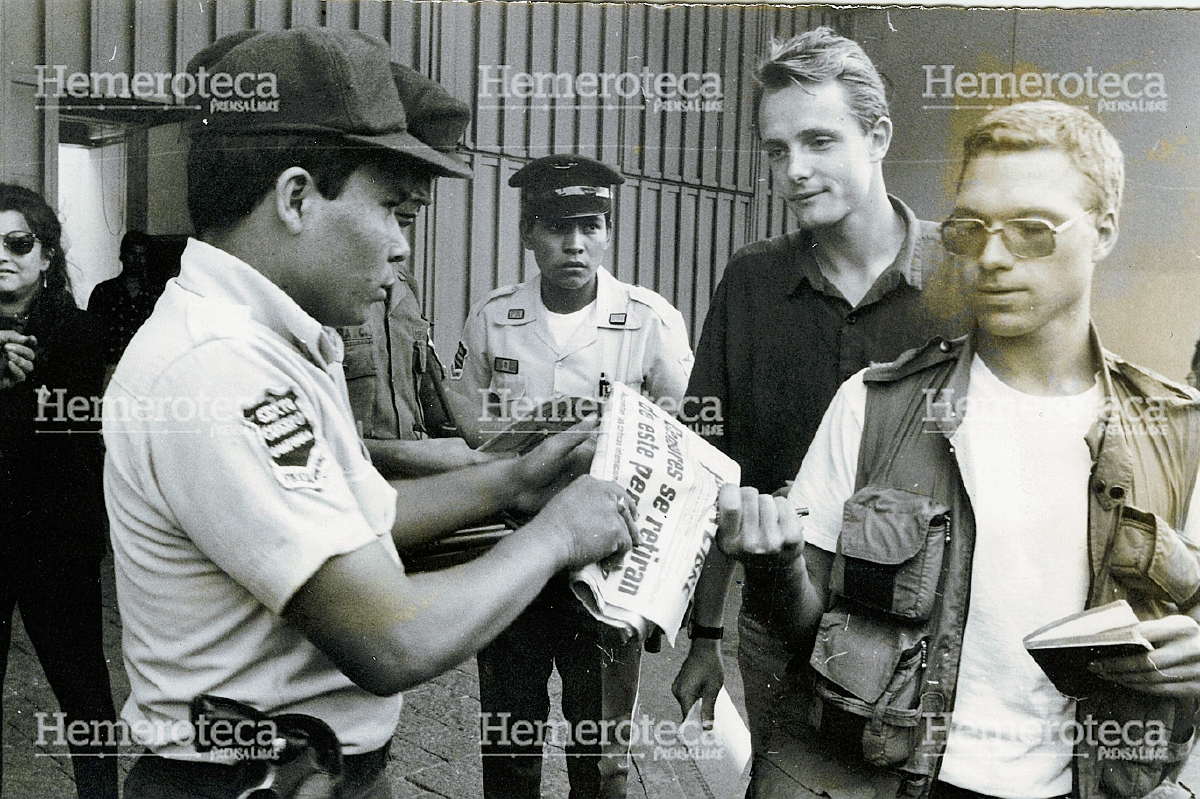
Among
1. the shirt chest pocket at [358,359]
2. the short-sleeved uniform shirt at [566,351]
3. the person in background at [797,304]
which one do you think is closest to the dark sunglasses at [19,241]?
the shirt chest pocket at [358,359]

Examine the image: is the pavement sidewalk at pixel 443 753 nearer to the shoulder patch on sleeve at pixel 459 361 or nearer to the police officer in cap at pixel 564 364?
the police officer in cap at pixel 564 364

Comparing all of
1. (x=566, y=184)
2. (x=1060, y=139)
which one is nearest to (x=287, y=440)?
(x=566, y=184)

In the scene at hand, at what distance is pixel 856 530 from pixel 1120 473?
0.66 meters

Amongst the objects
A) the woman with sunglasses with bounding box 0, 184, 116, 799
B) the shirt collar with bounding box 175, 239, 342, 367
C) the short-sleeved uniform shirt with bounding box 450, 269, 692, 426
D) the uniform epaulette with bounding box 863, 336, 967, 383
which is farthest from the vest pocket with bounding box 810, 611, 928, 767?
the woman with sunglasses with bounding box 0, 184, 116, 799

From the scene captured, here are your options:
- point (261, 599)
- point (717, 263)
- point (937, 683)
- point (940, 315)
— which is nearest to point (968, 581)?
point (937, 683)

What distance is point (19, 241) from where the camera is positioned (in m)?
2.64

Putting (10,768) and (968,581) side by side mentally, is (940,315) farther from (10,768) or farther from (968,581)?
(10,768)

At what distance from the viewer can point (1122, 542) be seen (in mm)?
2533

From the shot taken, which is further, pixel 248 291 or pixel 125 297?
pixel 125 297

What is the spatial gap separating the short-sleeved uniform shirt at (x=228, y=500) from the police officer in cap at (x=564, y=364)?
378 millimetres

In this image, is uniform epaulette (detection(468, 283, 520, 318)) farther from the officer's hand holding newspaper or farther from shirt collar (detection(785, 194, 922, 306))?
shirt collar (detection(785, 194, 922, 306))

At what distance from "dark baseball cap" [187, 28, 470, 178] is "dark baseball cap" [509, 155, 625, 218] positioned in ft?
0.72

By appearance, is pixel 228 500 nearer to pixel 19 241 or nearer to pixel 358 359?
pixel 358 359

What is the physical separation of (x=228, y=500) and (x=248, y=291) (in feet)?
1.58
